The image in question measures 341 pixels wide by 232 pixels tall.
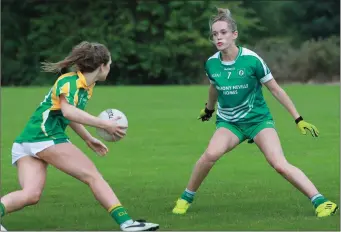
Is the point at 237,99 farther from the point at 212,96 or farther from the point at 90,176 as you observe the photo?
the point at 90,176

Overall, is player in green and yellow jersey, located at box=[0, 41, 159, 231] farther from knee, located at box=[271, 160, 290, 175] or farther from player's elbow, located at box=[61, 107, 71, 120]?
knee, located at box=[271, 160, 290, 175]

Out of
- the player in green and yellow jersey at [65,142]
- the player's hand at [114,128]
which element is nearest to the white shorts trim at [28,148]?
the player in green and yellow jersey at [65,142]

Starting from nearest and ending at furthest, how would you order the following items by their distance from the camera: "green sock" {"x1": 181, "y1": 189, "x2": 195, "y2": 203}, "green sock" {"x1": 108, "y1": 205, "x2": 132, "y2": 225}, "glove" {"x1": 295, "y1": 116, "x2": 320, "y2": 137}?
"green sock" {"x1": 108, "y1": 205, "x2": 132, "y2": 225}
"glove" {"x1": 295, "y1": 116, "x2": 320, "y2": 137}
"green sock" {"x1": 181, "y1": 189, "x2": 195, "y2": 203}

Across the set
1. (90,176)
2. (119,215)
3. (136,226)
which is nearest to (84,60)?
(90,176)

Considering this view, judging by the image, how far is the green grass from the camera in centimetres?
852

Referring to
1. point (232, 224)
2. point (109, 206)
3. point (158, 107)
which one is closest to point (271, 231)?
point (232, 224)

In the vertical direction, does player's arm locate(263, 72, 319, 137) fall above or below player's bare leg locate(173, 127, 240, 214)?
above

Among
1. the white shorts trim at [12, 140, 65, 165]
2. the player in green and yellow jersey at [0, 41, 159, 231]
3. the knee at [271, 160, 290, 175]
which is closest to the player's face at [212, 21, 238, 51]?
the knee at [271, 160, 290, 175]

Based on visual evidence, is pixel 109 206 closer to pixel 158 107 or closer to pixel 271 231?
pixel 271 231

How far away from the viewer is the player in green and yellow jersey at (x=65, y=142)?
756 centimetres

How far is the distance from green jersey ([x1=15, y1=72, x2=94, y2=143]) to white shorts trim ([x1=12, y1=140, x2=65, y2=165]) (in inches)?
1.4

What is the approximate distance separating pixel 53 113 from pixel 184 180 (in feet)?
15.5

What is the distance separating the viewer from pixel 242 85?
29.5 feet

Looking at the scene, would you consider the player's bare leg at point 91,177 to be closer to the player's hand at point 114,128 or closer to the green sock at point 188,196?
the player's hand at point 114,128
